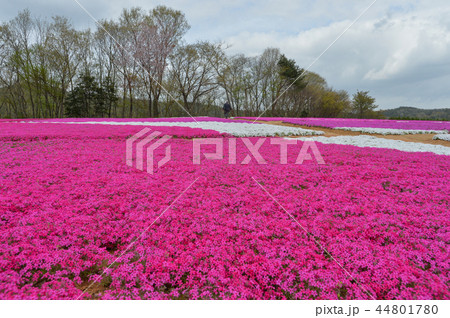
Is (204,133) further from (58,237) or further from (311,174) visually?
(58,237)

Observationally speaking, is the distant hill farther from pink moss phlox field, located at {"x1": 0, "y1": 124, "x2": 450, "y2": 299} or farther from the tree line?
pink moss phlox field, located at {"x1": 0, "y1": 124, "x2": 450, "y2": 299}

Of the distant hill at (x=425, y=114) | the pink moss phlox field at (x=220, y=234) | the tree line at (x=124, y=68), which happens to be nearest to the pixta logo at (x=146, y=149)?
the pink moss phlox field at (x=220, y=234)

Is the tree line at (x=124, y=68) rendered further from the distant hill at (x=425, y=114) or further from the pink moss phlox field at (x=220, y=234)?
the pink moss phlox field at (x=220, y=234)

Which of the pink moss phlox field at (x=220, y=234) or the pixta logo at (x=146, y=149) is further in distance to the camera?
the pixta logo at (x=146, y=149)

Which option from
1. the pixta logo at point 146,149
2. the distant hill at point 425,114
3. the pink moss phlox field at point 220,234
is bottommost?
the pink moss phlox field at point 220,234

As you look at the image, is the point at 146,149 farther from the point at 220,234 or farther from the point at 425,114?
the point at 425,114

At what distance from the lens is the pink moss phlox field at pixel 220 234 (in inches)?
104

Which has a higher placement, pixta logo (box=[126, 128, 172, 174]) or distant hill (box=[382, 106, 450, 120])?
distant hill (box=[382, 106, 450, 120])

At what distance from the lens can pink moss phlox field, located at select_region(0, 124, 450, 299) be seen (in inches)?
104

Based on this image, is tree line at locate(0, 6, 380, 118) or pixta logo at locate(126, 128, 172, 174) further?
tree line at locate(0, 6, 380, 118)

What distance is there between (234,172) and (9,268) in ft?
16.5

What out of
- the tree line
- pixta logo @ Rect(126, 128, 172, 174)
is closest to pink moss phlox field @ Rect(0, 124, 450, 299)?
pixta logo @ Rect(126, 128, 172, 174)

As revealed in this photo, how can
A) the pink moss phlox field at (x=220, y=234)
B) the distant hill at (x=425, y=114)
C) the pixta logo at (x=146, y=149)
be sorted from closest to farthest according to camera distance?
the pink moss phlox field at (x=220, y=234) → the pixta logo at (x=146, y=149) → the distant hill at (x=425, y=114)

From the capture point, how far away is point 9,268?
2805 millimetres
